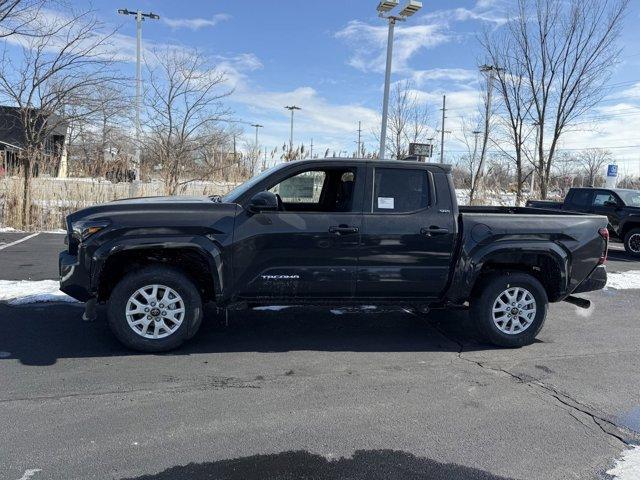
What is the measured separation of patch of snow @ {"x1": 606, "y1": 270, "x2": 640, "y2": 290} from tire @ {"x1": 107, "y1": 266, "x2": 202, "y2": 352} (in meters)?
7.54

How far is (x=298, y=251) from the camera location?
4.88 metres

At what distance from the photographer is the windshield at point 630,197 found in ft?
43.8

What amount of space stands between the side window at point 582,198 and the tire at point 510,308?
10.4 metres

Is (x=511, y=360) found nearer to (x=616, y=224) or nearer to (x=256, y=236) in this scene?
(x=256, y=236)

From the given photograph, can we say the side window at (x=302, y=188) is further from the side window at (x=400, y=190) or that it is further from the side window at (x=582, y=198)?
the side window at (x=582, y=198)

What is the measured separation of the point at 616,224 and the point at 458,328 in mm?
9857

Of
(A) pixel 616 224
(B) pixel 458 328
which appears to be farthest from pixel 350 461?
(A) pixel 616 224

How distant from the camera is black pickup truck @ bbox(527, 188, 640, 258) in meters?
13.0

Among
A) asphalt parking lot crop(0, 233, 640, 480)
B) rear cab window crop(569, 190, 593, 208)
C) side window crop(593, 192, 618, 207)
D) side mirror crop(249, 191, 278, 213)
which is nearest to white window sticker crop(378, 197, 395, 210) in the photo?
side mirror crop(249, 191, 278, 213)

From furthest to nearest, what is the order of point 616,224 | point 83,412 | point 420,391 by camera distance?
point 616,224 < point 420,391 < point 83,412

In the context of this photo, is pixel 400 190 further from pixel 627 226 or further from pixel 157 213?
pixel 627 226

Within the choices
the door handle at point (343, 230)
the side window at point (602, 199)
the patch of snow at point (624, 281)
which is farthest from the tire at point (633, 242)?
the door handle at point (343, 230)

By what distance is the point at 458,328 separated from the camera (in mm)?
6059

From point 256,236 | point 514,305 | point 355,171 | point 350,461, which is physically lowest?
point 350,461
